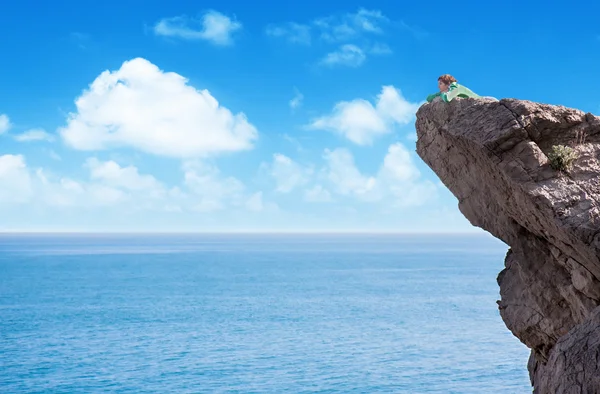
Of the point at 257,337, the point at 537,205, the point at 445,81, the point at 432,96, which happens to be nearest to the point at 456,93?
the point at 445,81

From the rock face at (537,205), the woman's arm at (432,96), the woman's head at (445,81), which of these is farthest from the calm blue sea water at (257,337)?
the woman's head at (445,81)

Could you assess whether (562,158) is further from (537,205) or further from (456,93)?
(456,93)

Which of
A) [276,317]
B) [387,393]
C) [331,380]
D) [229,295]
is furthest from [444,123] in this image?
Result: [229,295]

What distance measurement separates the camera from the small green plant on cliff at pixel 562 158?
16031 millimetres

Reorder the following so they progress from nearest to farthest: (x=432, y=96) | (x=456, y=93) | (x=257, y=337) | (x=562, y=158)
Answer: (x=562, y=158) < (x=456, y=93) < (x=432, y=96) < (x=257, y=337)

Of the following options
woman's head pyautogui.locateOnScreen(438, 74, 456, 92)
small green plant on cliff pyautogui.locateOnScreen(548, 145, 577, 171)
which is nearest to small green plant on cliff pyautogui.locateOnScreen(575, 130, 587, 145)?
small green plant on cliff pyautogui.locateOnScreen(548, 145, 577, 171)

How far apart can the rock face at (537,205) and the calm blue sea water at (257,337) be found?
33.0 meters

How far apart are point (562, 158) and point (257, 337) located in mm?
58592

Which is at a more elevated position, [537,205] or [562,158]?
[562,158]

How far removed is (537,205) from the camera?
52.7 feet

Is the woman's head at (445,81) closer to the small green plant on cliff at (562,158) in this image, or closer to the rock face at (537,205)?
the rock face at (537,205)

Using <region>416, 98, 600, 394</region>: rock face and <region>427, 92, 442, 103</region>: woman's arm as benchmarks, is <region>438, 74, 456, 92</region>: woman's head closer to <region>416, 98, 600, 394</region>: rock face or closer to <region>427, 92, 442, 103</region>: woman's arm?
<region>427, 92, 442, 103</region>: woman's arm

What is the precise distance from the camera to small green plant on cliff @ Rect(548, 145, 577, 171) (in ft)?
52.6

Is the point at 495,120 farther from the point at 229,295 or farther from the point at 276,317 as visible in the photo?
the point at 229,295
